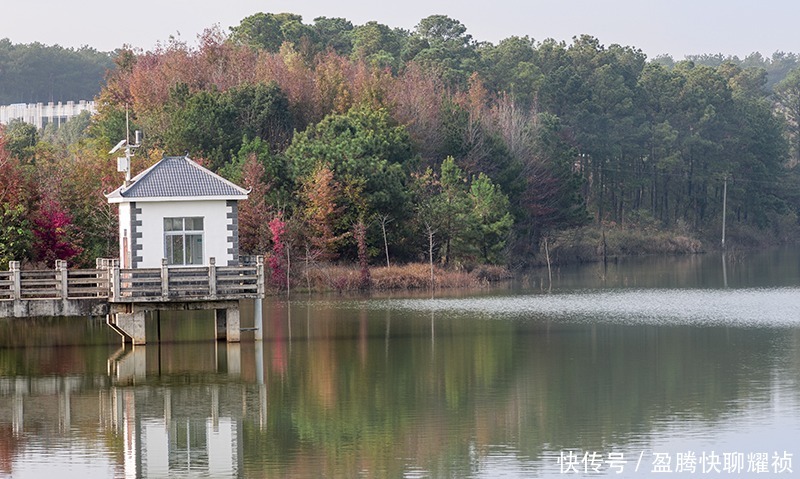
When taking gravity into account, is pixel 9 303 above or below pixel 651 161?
below

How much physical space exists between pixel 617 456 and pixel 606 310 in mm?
23767

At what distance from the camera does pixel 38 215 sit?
1697 inches

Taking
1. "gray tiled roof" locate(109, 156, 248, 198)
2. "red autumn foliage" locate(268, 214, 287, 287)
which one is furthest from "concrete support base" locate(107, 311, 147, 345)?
"red autumn foliage" locate(268, 214, 287, 287)

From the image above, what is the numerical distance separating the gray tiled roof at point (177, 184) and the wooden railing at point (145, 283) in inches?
75.3

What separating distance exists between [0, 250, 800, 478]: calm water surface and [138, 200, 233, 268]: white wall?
2348 mm

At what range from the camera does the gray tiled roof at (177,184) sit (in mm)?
35219

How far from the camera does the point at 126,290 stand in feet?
111

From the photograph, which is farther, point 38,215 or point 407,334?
point 38,215

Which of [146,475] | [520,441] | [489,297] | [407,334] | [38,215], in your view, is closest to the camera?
[146,475]

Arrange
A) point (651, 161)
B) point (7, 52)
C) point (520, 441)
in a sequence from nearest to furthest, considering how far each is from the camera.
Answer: point (520, 441), point (651, 161), point (7, 52)

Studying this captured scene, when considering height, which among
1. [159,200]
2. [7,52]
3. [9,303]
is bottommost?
[9,303]

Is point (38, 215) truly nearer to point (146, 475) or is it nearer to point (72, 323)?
point (72, 323)

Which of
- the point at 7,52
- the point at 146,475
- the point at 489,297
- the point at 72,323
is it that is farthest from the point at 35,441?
the point at 7,52

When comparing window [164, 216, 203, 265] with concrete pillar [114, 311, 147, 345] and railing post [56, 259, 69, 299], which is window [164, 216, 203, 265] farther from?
railing post [56, 259, 69, 299]
